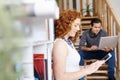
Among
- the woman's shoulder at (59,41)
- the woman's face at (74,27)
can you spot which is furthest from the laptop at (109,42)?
the woman's shoulder at (59,41)

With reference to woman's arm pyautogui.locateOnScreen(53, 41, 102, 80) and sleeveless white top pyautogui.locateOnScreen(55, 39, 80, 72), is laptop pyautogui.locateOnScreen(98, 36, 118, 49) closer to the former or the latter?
sleeveless white top pyautogui.locateOnScreen(55, 39, 80, 72)

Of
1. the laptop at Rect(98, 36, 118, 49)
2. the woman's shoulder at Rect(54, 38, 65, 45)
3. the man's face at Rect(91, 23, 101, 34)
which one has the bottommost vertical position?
the laptop at Rect(98, 36, 118, 49)

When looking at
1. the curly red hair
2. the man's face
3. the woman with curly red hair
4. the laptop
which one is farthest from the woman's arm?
the man's face

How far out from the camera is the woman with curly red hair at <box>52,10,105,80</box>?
1.79 meters

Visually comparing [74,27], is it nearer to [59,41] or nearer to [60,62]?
[59,41]

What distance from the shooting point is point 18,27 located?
0.40m

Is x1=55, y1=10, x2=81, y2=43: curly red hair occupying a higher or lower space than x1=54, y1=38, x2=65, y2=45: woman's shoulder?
higher

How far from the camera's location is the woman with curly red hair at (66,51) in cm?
179

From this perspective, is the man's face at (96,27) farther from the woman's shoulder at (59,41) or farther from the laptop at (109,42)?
the woman's shoulder at (59,41)

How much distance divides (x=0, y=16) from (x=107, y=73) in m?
4.43

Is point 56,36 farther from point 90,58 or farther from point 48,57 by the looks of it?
point 90,58

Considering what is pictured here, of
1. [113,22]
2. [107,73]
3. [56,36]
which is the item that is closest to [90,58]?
[107,73]

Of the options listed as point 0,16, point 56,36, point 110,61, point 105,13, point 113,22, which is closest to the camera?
point 0,16

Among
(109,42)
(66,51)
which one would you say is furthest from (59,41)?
(109,42)
